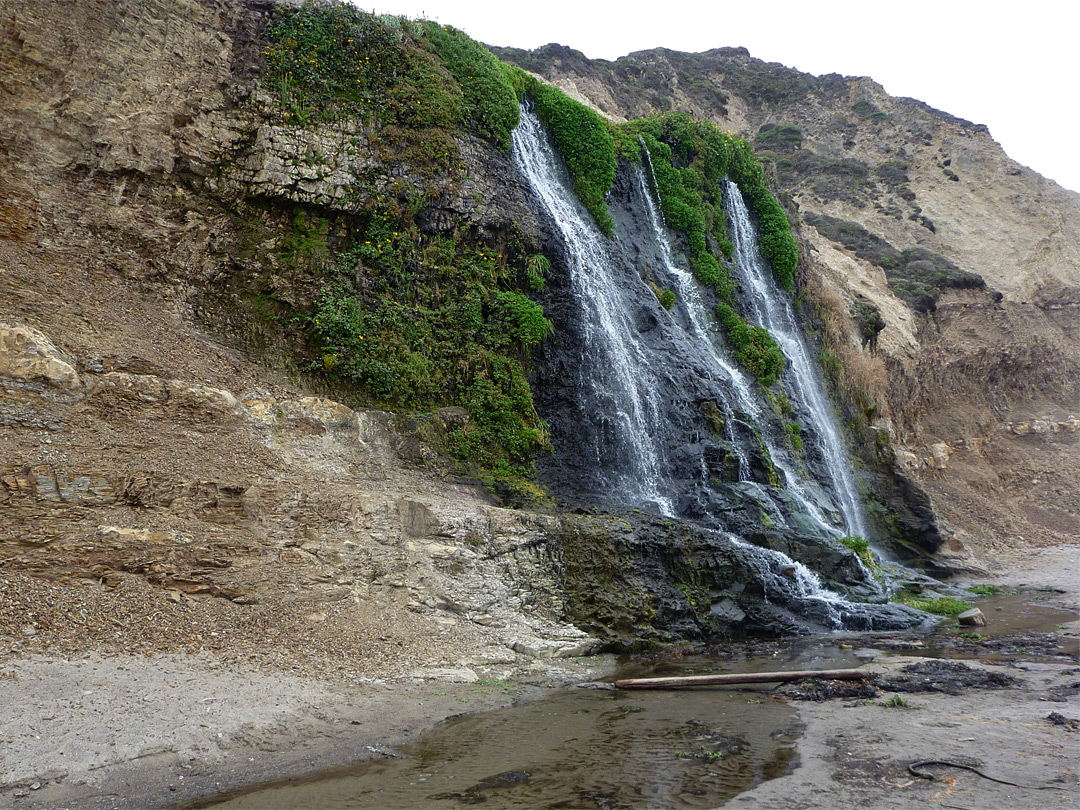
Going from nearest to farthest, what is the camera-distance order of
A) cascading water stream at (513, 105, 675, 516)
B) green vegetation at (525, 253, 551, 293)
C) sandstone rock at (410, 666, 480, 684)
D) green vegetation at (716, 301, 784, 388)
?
sandstone rock at (410, 666, 480, 684)
cascading water stream at (513, 105, 675, 516)
green vegetation at (525, 253, 551, 293)
green vegetation at (716, 301, 784, 388)

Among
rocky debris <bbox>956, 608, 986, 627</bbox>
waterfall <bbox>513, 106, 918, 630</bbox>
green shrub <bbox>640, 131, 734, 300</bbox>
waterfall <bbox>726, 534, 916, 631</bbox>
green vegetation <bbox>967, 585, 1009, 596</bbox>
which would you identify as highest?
green shrub <bbox>640, 131, 734, 300</bbox>

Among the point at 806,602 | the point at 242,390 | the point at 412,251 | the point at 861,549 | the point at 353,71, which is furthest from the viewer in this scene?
the point at 861,549

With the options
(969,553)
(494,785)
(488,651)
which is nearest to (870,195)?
(969,553)

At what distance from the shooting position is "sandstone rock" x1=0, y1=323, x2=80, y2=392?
9.43 m

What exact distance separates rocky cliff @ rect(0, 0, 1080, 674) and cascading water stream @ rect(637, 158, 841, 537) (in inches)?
112

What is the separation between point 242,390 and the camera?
11.8 meters

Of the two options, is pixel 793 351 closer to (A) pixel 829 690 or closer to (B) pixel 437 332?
(B) pixel 437 332

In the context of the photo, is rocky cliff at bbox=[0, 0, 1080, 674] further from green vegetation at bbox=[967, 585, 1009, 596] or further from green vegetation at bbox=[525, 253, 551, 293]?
green vegetation at bbox=[967, 585, 1009, 596]

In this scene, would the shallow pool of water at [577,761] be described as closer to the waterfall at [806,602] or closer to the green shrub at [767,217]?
the waterfall at [806,602]

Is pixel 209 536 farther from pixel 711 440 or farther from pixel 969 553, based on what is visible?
pixel 969 553

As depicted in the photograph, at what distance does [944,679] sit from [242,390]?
11.2 metres

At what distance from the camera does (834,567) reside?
563 inches

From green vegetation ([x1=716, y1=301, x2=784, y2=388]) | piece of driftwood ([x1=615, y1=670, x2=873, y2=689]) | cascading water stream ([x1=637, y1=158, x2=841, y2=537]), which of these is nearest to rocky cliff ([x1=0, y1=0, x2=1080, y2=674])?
piece of driftwood ([x1=615, y1=670, x2=873, y2=689])

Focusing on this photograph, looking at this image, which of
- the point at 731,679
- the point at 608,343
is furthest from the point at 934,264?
the point at 731,679
